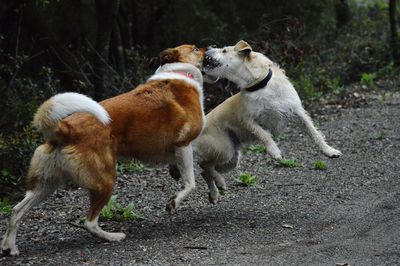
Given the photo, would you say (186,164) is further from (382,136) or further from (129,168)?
(382,136)

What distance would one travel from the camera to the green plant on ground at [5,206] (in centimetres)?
820

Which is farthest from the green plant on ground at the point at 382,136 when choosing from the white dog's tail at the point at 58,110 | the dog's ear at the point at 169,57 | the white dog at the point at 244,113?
the white dog's tail at the point at 58,110

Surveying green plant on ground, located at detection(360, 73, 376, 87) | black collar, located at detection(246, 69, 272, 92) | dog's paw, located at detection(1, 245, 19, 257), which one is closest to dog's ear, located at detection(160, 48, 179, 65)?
black collar, located at detection(246, 69, 272, 92)

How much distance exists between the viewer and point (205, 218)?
7285 mm

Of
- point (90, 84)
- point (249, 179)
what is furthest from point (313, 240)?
point (90, 84)

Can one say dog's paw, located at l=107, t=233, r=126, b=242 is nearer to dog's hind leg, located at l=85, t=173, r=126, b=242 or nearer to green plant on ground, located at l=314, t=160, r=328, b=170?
dog's hind leg, located at l=85, t=173, r=126, b=242

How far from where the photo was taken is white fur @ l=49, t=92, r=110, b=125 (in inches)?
236

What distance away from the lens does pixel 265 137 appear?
24.8 feet

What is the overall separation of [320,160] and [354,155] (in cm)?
61

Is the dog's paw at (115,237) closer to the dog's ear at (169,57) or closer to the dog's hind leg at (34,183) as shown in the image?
the dog's hind leg at (34,183)

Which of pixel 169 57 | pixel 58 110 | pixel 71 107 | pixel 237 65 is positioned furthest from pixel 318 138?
pixel 58 110

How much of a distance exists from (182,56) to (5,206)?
288 centimetres

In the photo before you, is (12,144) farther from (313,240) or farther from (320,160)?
(313,240)

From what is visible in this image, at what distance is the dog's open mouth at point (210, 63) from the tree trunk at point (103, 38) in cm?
476
